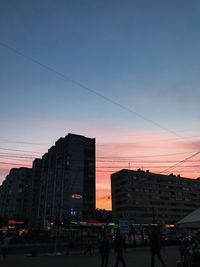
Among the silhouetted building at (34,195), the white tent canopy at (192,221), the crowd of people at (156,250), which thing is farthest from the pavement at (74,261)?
the silhouetted building at (34,195)

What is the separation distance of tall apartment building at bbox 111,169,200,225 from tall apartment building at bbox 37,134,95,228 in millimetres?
19501

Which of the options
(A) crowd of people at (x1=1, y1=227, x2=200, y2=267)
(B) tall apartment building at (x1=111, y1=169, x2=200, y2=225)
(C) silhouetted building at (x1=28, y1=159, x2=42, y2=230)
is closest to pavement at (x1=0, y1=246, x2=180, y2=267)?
(A) crowd of people at (x1=1, y1=227, x2=200, y2=267)

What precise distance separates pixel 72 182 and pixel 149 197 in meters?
38.2

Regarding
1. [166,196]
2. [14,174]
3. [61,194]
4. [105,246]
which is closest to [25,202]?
[14,174]

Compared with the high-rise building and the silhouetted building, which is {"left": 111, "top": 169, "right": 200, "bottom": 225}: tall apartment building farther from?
the silhouetted building

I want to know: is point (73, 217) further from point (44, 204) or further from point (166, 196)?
point (166, 196)

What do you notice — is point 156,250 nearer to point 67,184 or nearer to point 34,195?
point 67,184

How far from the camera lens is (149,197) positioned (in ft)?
452

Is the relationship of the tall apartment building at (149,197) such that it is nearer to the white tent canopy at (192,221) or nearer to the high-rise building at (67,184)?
the high-rise building at (67,184)

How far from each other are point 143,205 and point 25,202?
62.4 meters

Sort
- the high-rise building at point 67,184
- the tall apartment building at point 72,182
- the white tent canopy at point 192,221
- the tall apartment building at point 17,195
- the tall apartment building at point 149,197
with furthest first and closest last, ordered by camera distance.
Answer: the tall apartment building at point 17,195
the tall apartment building at point 149,197
the high-rise building at point 67,184
the tall apartment building at point 72,182
the white tent canopy at point 192,221

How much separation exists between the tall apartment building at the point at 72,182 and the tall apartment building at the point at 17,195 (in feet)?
118

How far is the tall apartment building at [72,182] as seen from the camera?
Result: 373 feet

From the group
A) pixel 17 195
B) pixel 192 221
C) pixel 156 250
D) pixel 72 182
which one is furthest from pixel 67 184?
pixel 192 221
